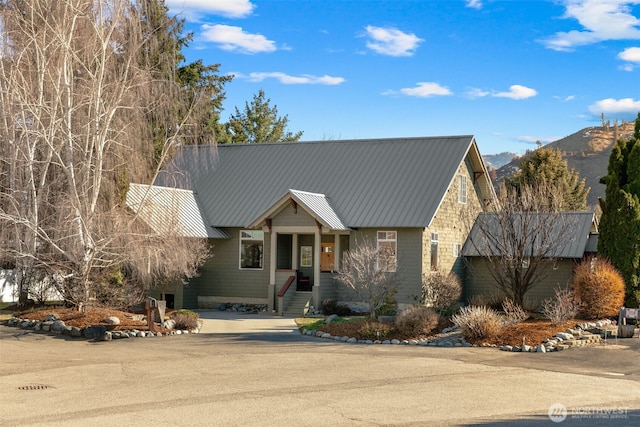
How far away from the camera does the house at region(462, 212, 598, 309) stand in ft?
83.1

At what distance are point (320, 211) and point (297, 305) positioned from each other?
12.3 ft

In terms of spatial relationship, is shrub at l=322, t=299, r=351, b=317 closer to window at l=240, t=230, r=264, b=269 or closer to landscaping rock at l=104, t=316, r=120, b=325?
window at l=240, t=230, r=264, b=269

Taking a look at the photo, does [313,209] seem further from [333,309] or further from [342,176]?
[342,176]

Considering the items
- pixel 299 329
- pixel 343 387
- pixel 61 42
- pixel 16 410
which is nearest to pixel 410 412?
pixel 343 387

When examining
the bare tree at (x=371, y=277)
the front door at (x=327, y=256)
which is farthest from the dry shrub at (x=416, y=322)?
the front door at (x=327, y=256)

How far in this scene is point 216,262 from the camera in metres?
32.2

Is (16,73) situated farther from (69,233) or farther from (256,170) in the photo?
(256,170)

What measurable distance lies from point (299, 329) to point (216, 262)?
9720 millimetres

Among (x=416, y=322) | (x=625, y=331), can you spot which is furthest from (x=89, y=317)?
(x=625, y=331)

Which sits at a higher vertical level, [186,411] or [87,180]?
[87,180]

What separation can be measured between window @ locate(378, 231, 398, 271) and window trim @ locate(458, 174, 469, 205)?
14.4ft

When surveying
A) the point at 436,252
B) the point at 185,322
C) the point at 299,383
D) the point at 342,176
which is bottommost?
the point at 299,383

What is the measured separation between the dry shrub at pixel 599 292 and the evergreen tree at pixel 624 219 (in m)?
1.18

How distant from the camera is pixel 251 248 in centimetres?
3191
